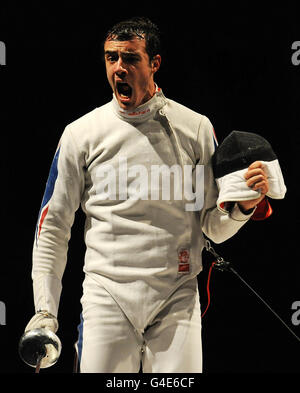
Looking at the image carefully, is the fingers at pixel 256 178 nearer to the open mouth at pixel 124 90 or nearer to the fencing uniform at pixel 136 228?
the fencing uniform at pixel 136 228

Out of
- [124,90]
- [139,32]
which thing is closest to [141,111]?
[124,90]

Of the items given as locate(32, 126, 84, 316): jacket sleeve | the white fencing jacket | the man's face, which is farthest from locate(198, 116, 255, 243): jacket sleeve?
locate(32, 126, 84, 316): jacket sleeve

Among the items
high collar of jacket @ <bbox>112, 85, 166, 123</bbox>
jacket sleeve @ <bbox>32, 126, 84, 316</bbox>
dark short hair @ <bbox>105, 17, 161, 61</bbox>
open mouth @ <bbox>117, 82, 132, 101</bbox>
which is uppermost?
dark short hair @ <bbox>105, 17, 161, 61</bbox>

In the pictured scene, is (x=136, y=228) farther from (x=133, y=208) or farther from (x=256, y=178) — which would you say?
(x=256, y=178)

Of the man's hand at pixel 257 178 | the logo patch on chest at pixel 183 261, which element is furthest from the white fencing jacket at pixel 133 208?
the man's hand at pixel 257 178

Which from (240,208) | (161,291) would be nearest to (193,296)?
(161,291)

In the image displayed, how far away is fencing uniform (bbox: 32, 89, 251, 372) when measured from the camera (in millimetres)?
2062

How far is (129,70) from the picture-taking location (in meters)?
2.11

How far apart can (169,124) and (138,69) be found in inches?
7.1

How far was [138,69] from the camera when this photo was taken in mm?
2121

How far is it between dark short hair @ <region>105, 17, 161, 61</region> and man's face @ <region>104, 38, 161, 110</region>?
14 mm

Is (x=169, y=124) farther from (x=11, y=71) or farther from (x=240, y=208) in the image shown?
(x=11, y=71)

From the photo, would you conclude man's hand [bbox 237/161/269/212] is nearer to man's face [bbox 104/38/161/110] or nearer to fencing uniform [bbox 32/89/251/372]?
fencing uniform [bbox 32/89/251/372]

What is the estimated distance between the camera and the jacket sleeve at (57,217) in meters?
2.16
